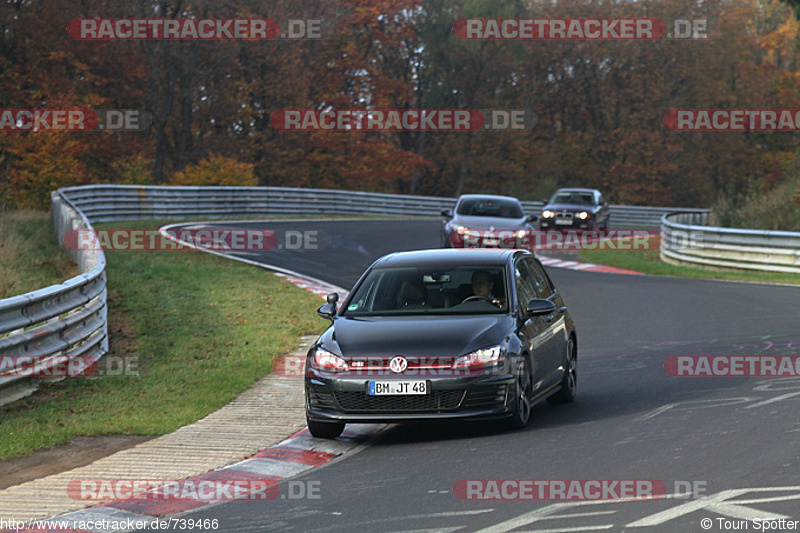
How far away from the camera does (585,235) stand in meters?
40.6

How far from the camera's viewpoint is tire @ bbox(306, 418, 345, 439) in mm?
10070

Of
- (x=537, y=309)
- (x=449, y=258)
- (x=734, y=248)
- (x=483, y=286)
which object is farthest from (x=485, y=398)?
(x=734, y=248)

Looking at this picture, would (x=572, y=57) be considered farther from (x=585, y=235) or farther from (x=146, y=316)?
(x=146, y=316)

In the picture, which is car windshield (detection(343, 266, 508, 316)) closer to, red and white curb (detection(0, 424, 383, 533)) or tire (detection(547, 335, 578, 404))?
red and white curb (detection(0, 424, 383, 533))

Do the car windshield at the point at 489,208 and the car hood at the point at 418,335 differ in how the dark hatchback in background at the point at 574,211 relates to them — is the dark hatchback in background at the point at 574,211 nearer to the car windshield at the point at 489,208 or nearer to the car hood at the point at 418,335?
the car windshield at the point at 489,208

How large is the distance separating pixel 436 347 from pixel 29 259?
15.7 m

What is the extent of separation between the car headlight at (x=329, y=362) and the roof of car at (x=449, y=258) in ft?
5.09

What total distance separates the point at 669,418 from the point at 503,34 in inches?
2502

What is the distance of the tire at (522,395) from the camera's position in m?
10.0

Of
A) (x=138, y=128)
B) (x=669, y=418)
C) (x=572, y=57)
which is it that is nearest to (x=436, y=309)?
(x=669, y=418)

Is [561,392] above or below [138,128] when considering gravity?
below

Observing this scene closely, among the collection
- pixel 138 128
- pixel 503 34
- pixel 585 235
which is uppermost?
pixel 503 34

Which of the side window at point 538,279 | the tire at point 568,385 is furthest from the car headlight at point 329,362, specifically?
the tire at point 568,385

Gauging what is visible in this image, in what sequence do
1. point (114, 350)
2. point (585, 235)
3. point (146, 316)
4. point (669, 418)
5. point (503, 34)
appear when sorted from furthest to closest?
point (503, 34)
point (585, 235)
point (146, 316)
point (114, 350)
point (669, 418)
